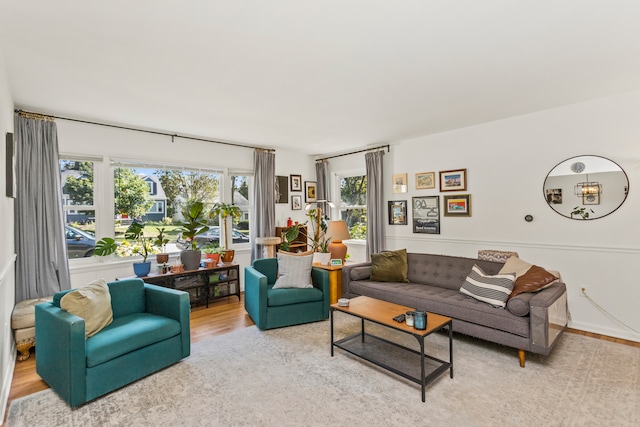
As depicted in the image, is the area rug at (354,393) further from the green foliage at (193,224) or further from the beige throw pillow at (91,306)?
the green foliage at (193,224)

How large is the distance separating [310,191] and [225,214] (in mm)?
1966

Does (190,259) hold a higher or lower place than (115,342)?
higher

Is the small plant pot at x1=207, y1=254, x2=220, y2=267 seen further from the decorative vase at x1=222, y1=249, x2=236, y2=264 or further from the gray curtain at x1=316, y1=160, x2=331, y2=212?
the gray curtain at x1=316, y1=160, x2=331, y2=212

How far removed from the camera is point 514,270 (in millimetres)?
3248

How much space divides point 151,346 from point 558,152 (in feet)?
15.0

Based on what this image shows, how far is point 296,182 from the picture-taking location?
6.12 m

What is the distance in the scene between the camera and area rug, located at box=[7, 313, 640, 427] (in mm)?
2049

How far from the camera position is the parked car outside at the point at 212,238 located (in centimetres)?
484

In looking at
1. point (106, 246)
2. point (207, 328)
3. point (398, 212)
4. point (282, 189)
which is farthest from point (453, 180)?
point (106, 246)

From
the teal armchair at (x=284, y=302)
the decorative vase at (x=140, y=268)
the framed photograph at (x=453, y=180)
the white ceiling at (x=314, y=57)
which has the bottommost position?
the teal armchair at (x=284, y=302)

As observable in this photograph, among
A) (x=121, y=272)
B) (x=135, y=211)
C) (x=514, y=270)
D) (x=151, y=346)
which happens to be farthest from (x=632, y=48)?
(x=121, y=272)

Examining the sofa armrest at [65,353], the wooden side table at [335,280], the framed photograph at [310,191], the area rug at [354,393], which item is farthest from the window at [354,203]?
the sofa armrest at [65,353]

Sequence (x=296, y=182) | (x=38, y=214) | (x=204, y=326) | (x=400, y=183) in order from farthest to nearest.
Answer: (x=296, y=182), (x=400, y=183), (x=204, y=326), (x=38, y=214)

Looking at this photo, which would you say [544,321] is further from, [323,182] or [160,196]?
[160,196]
